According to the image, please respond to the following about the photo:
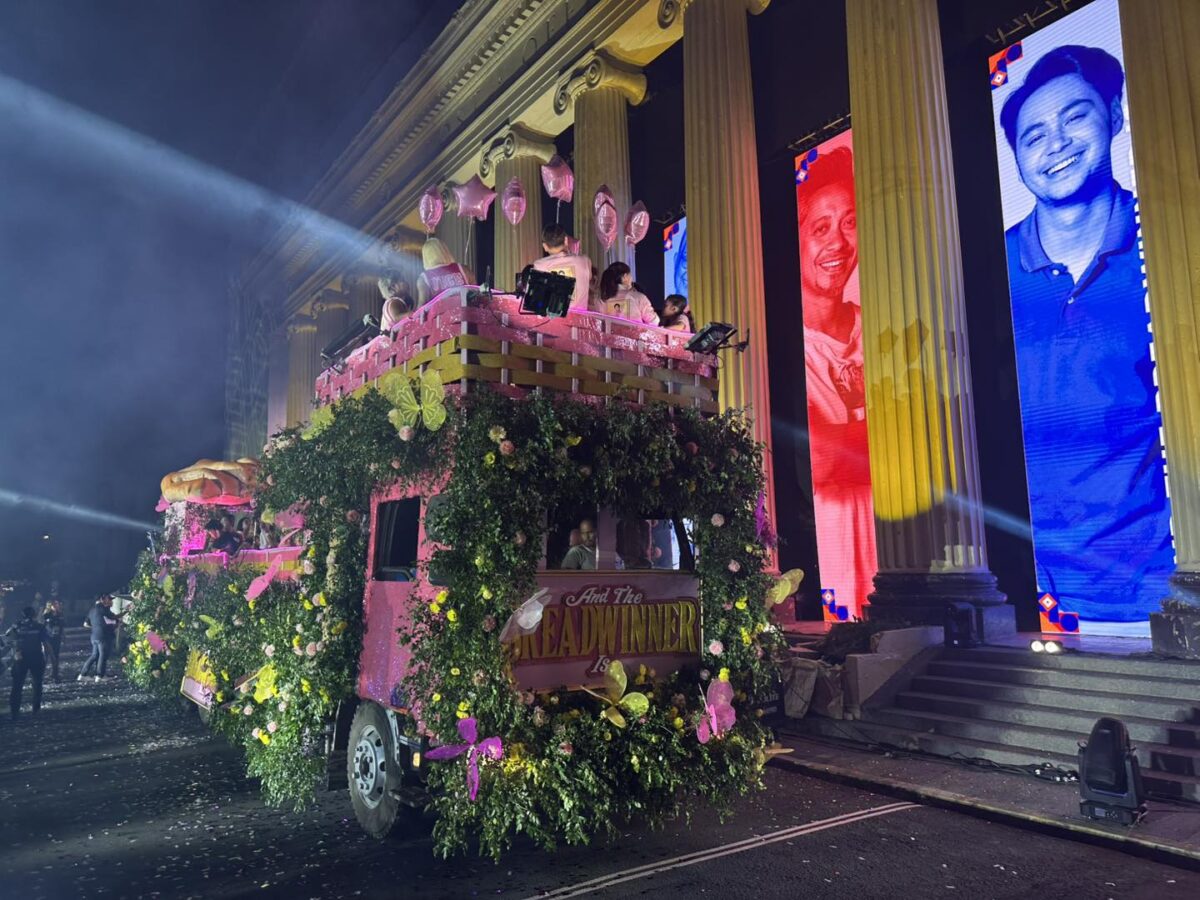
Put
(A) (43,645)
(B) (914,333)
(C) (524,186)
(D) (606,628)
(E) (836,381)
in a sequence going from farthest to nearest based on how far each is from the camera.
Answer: (C) (524,186), (E) (836,381), (A) (43,645), (B) (914,333), (D) (606,628)

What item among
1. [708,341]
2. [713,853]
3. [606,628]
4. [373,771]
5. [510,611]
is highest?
[708,341]

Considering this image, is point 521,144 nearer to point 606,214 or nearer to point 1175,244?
point 606,214

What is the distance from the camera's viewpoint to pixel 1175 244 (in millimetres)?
8547

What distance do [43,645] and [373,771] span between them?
38.3 feet

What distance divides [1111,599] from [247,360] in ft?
116

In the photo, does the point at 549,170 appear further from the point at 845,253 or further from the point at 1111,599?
the point at 1111,599

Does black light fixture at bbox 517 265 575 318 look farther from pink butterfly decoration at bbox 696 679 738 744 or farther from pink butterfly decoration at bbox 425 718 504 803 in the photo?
pink butterfly decoration at bbox 696 679 738 744

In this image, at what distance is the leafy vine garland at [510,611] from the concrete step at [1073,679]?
14.7 ft

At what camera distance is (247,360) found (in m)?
36.3

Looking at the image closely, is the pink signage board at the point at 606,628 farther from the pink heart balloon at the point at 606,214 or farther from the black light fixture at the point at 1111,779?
the pink heart balloon at the point at 606,214

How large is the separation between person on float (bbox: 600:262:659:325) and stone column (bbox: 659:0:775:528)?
679 cm

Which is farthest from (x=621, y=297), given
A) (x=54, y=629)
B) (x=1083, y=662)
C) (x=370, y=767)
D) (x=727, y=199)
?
(x=54, y=629)

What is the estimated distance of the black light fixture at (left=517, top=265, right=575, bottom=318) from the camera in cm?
550

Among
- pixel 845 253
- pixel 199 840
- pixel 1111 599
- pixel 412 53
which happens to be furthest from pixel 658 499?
pixel 412 53
